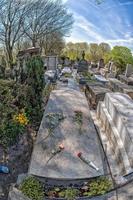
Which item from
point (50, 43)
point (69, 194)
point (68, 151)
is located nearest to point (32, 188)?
point (69, 194)

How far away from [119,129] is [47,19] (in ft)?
86.1

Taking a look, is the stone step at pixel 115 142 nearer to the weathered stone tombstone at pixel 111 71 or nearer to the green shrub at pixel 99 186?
the green shrub at pixel 99 186

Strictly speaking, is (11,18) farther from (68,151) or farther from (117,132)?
(68,151)

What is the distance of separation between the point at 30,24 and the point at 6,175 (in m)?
27.5

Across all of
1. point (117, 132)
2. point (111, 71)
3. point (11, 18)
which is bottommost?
point (111, 71)

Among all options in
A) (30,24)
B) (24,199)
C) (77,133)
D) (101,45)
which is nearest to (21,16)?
(30,24)

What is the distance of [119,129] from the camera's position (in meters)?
6.91

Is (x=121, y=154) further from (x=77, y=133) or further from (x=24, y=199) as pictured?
(x=24, y=199)

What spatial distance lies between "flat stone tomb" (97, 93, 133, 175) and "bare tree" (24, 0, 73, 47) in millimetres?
20833

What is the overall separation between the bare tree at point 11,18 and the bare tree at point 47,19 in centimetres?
137

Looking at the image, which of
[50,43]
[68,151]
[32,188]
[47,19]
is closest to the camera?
[32,188]

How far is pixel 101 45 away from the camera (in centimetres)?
5328

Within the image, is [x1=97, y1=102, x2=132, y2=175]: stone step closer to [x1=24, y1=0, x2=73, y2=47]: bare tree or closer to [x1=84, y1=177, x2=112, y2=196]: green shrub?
[x1=84, y1=177, x2=112, y2=196]: green shrub

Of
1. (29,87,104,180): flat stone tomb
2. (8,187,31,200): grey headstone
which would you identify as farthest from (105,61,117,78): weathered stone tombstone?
(8,187,31,200): grey headstone
